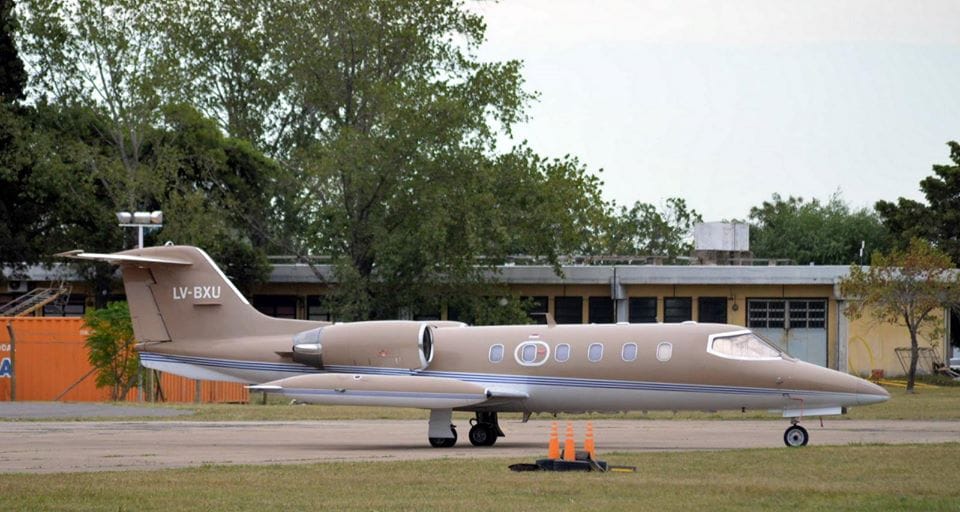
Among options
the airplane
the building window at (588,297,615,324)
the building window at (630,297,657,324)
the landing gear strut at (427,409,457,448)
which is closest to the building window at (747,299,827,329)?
the building window at (630,297,657,324)

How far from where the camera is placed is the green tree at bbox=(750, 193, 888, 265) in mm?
106481

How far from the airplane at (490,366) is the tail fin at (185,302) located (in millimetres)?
29

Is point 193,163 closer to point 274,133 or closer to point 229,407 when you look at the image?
point 274,133

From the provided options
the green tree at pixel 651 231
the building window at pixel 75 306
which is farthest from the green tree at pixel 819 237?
the building window at pixel 75 306

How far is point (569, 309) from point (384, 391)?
36.8 meters

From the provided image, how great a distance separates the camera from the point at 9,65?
59.3 metres

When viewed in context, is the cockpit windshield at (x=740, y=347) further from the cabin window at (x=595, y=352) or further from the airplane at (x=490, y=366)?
the cabin window at (x=595, y=352)

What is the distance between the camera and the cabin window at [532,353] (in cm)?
2800

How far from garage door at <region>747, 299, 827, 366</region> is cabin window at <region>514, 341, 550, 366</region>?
3463 centimetres

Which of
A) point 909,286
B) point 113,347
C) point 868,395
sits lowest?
point 868,395

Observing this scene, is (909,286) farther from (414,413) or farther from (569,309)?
(414,413)

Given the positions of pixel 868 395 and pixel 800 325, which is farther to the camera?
pixel 800 325

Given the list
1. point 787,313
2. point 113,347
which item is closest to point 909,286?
point 787,313

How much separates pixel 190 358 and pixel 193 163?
107 feet
